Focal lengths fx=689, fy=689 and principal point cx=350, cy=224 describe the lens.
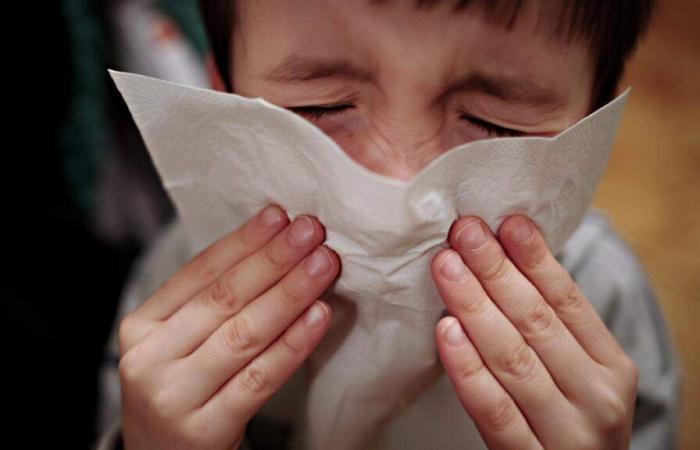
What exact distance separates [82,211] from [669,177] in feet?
4.49

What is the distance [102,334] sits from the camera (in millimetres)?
1233

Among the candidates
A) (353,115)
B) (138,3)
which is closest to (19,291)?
(138,3)

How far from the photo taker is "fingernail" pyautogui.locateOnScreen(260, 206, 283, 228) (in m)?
0.63

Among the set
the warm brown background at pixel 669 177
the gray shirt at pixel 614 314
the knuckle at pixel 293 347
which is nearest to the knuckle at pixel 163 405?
the knuckle at pixel 293 347

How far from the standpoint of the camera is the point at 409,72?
0.53m

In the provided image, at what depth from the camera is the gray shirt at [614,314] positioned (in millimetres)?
902

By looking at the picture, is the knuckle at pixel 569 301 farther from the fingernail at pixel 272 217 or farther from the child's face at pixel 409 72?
the fingernail at pixel 272 217

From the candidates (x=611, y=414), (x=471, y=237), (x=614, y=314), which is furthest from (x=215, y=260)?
(x=614, y=314)

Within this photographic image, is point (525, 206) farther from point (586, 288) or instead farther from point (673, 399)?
point (673, 399)

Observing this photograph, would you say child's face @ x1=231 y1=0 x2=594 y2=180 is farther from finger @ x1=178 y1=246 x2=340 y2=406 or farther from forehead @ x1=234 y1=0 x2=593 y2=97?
finger @ x1=178 y1=246 x2=340 y2=406

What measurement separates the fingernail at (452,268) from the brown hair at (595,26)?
190 mm

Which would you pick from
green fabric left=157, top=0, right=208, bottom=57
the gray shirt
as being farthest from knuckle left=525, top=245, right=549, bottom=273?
green fabric left=157, top=0, right=208, bottom=57

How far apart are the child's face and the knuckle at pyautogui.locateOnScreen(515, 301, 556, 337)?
15 cm

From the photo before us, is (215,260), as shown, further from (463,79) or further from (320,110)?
(463,79)
